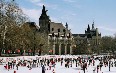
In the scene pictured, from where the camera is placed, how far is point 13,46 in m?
60.8

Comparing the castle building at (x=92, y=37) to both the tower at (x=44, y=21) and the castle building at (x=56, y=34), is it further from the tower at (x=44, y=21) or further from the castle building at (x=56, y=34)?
the tower at (x=44, y=21)

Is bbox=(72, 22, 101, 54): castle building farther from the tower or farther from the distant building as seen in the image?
the tower

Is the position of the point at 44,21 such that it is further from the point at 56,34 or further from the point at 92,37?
the point at 92,37

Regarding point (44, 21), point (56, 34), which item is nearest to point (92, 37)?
point (56, 34)

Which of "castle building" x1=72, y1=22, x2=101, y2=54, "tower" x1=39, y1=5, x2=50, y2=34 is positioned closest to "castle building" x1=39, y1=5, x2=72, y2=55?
"tower" x1=39, y1=5, x2=50, y2=34

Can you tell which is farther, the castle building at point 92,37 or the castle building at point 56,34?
the castle building at point 92,37

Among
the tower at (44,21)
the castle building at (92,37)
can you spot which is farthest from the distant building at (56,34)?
the castle building at (92,37)

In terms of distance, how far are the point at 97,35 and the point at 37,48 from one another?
90064mm

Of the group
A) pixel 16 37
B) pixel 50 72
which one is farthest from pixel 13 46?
pixel 50 72

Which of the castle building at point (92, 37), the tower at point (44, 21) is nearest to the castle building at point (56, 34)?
the tower at point (44, 21)

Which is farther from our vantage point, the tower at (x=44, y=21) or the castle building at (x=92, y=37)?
the castle building at (x=92, y=37)

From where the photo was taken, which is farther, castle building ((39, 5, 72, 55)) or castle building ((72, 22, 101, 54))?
castle building ((72, 22, 101, 54))

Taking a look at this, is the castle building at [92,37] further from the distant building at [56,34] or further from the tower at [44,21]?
the tower at [44,21]

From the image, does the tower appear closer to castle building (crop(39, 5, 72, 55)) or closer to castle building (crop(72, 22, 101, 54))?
castle building (crop(39, 5, 72, 55))
